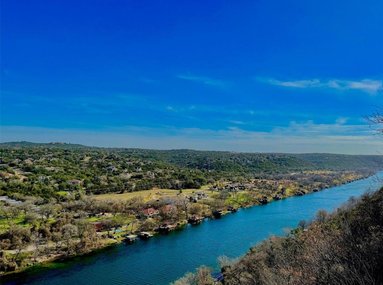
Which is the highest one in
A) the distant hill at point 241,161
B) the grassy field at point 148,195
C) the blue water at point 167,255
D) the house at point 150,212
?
the distant hill at point 241,161

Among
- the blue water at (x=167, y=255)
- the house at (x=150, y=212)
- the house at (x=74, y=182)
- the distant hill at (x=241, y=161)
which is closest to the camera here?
the blue water at (x=167, y=255)

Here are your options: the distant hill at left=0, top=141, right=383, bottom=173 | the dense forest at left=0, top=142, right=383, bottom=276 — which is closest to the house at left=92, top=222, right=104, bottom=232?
the dense forest at left=0, top=142, right=383, bottom=276

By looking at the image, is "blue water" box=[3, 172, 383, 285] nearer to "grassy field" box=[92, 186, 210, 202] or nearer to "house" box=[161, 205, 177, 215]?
"house" box=[161, 205, 177, 215]

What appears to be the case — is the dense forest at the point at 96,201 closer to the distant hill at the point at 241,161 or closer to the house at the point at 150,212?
the house at the point at 150,212

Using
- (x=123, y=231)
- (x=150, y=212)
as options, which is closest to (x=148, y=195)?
(x=150, y=212)

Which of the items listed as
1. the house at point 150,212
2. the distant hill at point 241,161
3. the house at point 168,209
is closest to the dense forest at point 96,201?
the house at point 150,212

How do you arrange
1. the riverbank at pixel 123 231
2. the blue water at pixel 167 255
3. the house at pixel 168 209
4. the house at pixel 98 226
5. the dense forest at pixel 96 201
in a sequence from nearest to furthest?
the blue water at pixel 167 255, the riverbank at pixel 123 231, the dense forest at pixel 96 201, the house at pixel 98 226, the house at pixel 168 209

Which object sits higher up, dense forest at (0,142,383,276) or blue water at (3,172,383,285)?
dense forest at (0,142,383,276)

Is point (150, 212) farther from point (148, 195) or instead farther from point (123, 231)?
point (148, 195)
